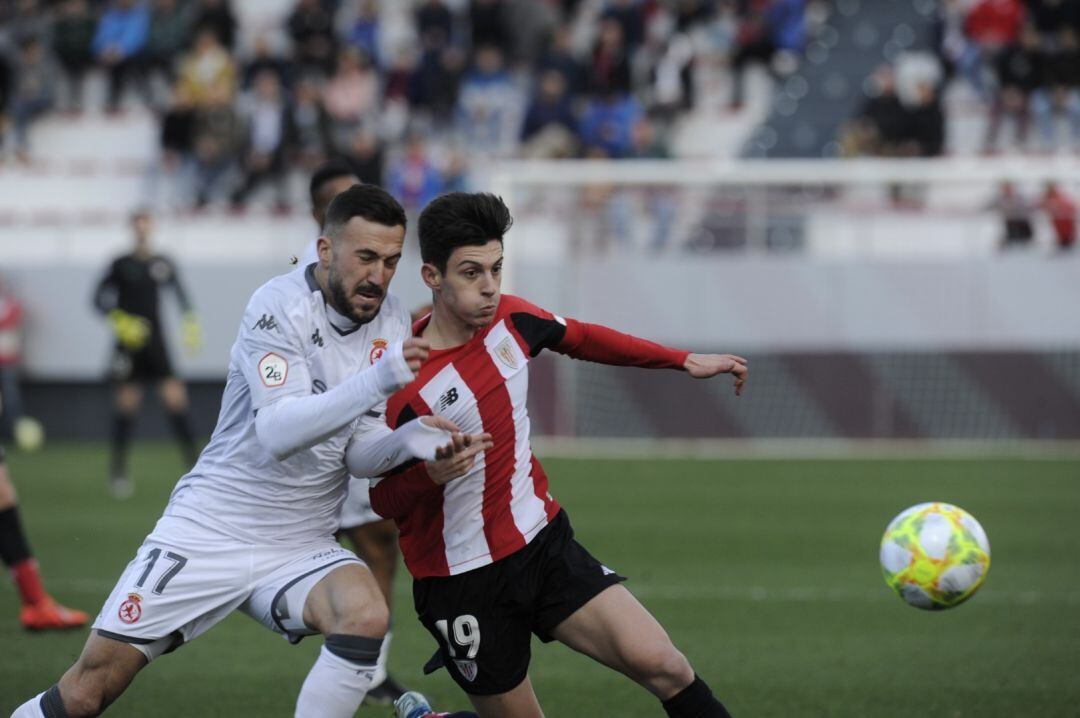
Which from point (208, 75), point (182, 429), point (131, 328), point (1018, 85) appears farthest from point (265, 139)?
point (1018, 85)

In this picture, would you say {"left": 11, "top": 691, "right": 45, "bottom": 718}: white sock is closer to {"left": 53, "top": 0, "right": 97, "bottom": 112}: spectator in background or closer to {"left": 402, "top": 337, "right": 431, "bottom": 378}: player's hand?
{"left": 402, "top": 337, "right": 431, "bottom": 378}: player's hand

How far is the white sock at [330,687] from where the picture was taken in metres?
4.99

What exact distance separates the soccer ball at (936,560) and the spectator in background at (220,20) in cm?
1898

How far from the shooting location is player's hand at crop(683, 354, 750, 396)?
543 cm

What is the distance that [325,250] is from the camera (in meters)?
5.19

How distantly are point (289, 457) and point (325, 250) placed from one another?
2.27 ft

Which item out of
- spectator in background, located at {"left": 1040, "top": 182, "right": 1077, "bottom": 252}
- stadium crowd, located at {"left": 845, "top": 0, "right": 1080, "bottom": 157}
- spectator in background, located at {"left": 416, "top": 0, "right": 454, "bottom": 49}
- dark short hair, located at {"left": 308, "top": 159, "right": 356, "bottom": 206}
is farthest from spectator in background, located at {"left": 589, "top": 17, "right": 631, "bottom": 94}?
dark short hair, located at {"left": 308, "top": 159, "right": 356, "bottom": 206}

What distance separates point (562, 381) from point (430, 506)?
44.7ft

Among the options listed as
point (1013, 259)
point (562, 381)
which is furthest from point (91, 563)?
point (1013, 259)

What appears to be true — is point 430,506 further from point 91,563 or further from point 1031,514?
point 1031,514

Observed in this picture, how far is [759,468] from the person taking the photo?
1698cm

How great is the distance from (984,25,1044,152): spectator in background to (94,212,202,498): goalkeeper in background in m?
10.5

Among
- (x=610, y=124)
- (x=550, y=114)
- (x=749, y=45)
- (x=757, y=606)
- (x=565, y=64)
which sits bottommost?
→ (x=757, y=606)

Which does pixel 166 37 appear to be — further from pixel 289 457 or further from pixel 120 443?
pixel 289 457
